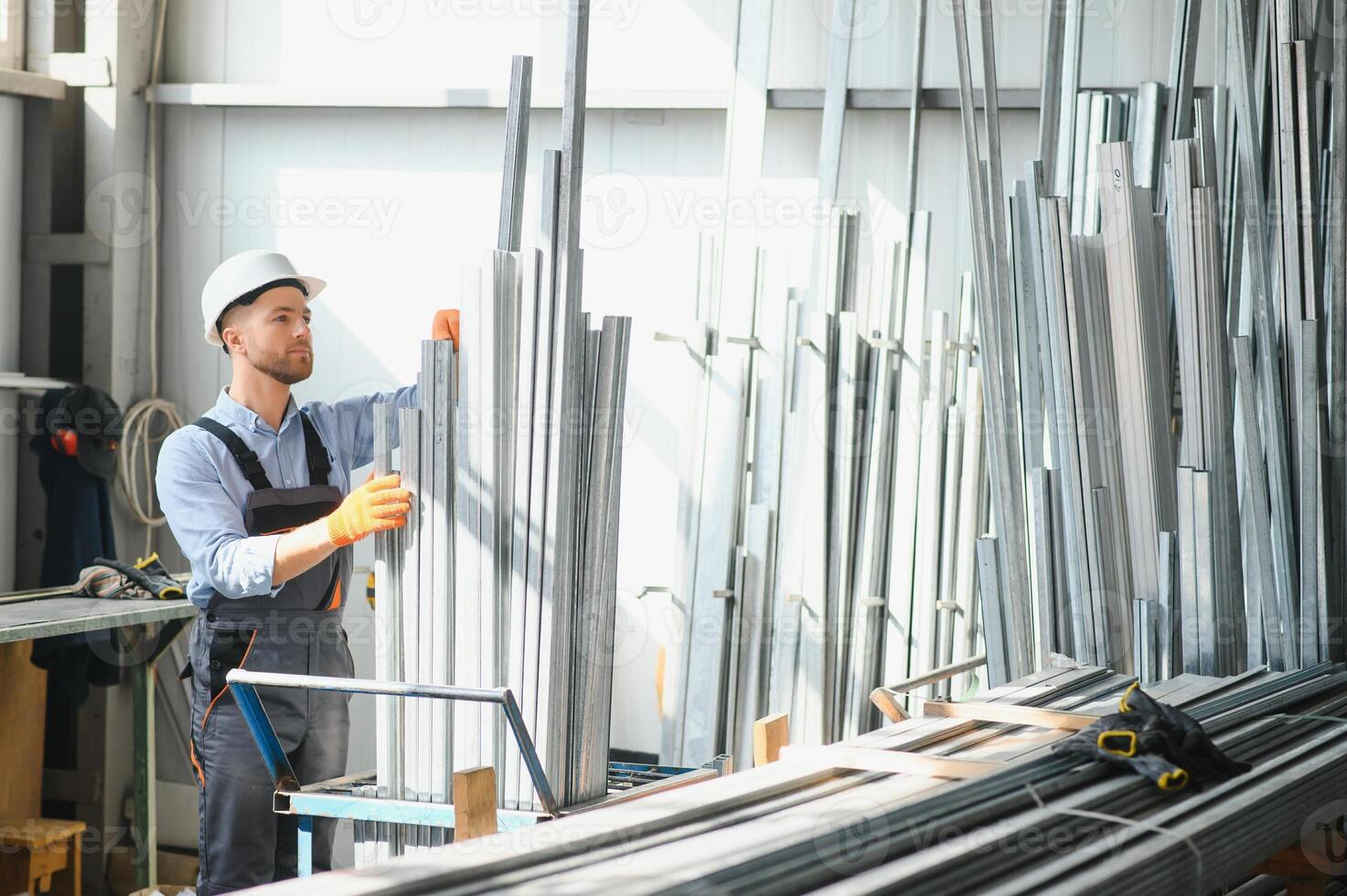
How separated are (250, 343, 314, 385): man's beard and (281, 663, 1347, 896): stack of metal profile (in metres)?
1.56

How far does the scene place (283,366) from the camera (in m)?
2.86

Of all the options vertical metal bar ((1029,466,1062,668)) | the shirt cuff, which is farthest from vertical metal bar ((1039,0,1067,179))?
the shirt cuff

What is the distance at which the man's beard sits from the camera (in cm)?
285

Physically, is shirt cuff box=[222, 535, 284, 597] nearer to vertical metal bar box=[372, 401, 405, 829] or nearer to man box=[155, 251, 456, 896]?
man box=[155, 251, 456, 896]

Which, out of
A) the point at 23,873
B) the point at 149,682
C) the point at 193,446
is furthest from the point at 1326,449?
the point at 23,873

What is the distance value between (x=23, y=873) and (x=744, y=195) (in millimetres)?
3224

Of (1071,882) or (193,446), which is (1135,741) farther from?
(193,446)

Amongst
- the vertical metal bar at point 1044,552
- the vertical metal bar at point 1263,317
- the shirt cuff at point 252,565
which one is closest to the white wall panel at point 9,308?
the shirt cuff at point 252,565

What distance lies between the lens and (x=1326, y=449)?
99.9 inches

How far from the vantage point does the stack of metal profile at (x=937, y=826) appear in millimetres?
1278

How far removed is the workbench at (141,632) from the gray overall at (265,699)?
1263 mm

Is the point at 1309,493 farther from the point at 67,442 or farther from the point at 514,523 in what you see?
the point at 67,442

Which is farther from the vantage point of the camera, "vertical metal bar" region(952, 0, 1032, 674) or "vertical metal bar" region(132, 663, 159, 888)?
"vertical metal bar" region(132, 663, 159, 888)

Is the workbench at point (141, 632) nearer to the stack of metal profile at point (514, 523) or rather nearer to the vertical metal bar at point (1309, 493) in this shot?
the stack of metal profile at point (514, 523)
